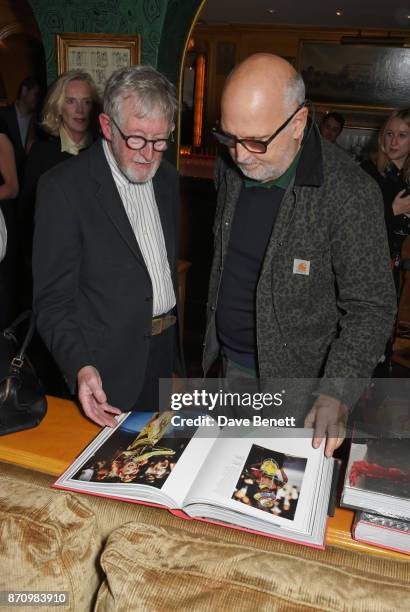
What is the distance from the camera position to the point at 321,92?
8609 mm

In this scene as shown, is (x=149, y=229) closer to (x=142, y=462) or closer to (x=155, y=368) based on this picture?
(x=155, y=368)

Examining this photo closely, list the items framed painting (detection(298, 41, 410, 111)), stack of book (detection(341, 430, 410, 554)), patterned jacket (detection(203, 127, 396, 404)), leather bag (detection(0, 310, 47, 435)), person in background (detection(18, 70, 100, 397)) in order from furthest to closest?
framed painting (detection(298, 41, 410, 111)) → person in background (detection(18, 70, 100, 397)) → patterned jacket (detection(203, 127, 396, 404)) → leather bag (detection(0, 310, 47, 435)) → stack of book (detection(341, 430, 410, 554))

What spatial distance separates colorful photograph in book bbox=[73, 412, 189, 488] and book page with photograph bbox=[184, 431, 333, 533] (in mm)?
83

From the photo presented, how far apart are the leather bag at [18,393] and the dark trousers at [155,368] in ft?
1.77

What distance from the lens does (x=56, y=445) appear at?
1.21 m

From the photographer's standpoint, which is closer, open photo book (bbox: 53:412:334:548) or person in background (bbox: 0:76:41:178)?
open photo book (bbox: 53:412:334:548)

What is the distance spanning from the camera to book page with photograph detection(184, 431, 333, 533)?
3.06ft

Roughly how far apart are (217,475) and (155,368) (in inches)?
35.9

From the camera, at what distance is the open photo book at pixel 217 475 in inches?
36.7

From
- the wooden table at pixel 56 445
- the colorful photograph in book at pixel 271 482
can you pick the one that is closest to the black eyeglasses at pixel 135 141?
the wooden table at pixel 56 445

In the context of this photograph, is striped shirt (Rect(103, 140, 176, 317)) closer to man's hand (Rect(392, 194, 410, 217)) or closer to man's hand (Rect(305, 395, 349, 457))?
man's hand (Rect(305, 395, 349, 457))

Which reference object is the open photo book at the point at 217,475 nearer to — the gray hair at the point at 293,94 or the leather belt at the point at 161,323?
the leather belt at the point at 161,323

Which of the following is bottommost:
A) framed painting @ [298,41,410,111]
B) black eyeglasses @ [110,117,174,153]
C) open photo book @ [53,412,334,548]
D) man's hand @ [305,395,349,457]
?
open photo book @ [53,412,334,548]

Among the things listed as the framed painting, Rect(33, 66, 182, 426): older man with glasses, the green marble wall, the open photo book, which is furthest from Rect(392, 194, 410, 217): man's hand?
the framed painting
